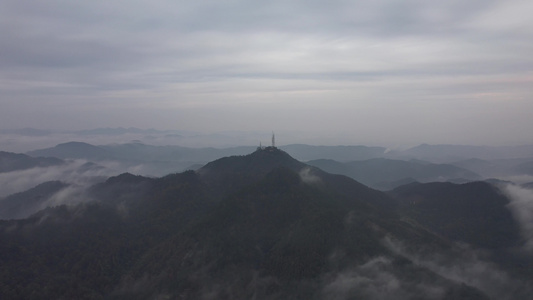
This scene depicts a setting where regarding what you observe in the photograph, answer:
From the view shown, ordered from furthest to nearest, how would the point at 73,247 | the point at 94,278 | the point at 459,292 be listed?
the point at 73,247
the point at 94,278
the point at 459,292

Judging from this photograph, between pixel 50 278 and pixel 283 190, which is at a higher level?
pixel 283 190

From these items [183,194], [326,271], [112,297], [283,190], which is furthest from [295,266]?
[183,194]

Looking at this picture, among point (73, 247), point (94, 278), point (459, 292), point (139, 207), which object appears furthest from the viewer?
point (139, 207)

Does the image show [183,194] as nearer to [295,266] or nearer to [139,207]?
[139,207]

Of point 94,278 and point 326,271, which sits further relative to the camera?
point 94,278

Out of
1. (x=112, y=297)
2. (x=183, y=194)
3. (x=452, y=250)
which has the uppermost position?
(x=183, y=194)

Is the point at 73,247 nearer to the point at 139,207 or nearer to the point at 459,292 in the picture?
the point at 139,207
